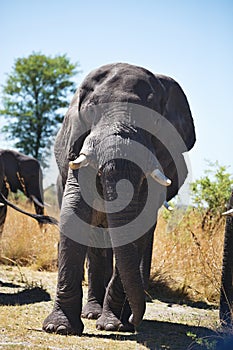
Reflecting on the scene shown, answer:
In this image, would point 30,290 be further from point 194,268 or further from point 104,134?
point 104,134

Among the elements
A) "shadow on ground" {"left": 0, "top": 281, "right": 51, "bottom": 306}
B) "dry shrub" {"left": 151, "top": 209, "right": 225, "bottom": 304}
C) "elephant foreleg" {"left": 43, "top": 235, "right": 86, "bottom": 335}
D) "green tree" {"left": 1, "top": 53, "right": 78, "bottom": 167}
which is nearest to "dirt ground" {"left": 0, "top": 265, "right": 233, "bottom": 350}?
"shadow on ground" {"left": 0, "top": 281, "right": 51, "bottom": 306}

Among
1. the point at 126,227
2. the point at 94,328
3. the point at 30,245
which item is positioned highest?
the point at 126,227

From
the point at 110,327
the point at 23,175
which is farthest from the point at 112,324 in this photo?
the point at 23,175

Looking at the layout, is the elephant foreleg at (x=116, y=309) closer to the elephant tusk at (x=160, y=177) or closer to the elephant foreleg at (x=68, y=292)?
the elephant foreleg at (x=68, y=292)

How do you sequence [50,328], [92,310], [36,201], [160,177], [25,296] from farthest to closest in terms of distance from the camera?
[36,201], [25,296], [92,310], [50,328], [160,177]

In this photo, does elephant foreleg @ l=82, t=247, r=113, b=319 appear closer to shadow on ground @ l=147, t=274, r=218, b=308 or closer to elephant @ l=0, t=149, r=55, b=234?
shadow on ground @ l=147, t=274, r=218, b=308

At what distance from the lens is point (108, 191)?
4.80 meters

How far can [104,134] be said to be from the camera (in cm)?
497

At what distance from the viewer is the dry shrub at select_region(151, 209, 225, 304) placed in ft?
25.1

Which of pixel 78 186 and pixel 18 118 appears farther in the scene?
pixel 18 118

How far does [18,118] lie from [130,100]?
79.4 feet

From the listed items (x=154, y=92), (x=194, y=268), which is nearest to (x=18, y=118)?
(x=194, y=268)

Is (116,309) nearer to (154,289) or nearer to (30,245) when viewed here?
(154,289)

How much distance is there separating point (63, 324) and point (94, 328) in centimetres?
57
